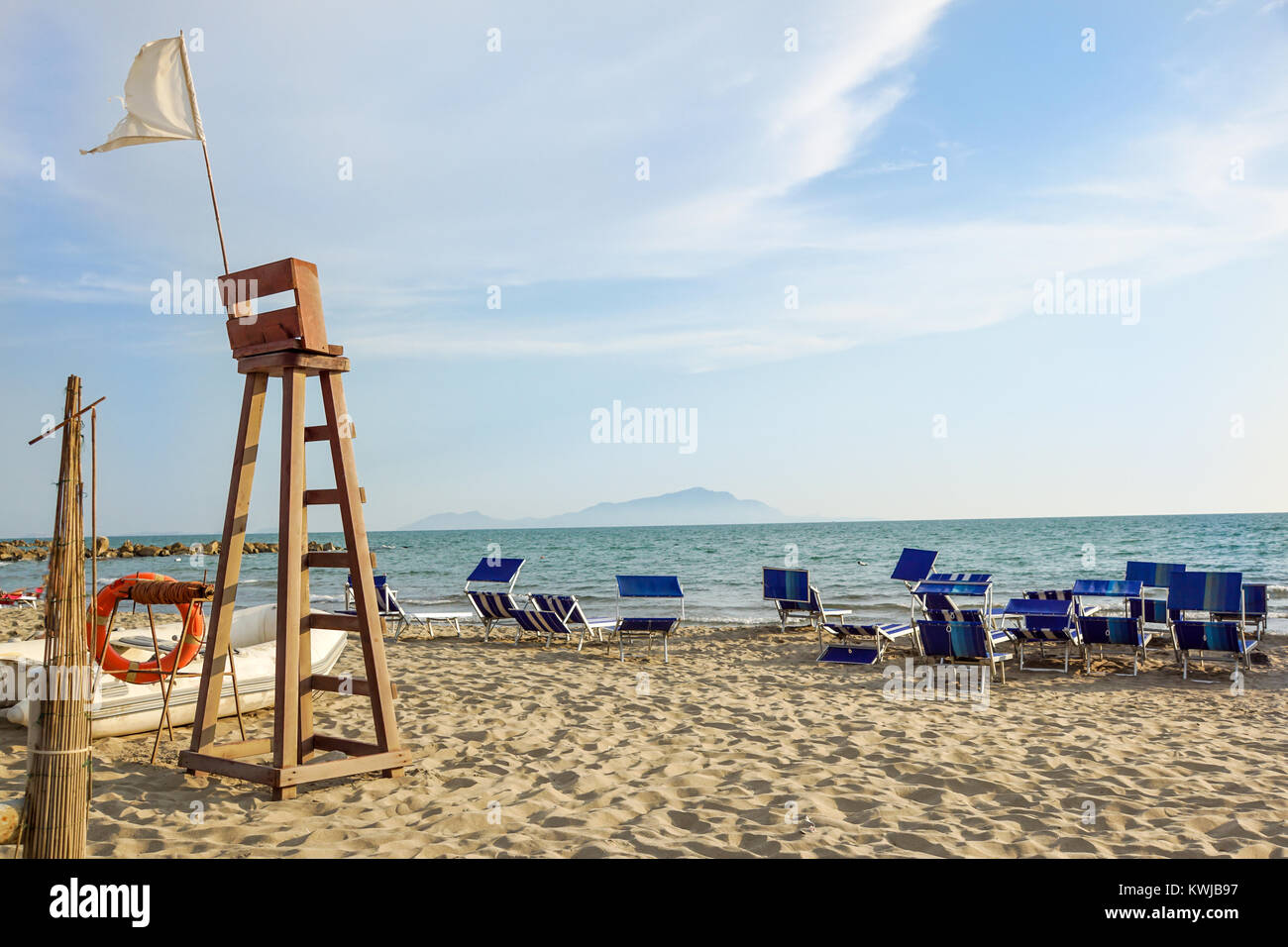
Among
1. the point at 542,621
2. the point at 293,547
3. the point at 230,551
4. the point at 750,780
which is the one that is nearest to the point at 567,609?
the point at 542,621

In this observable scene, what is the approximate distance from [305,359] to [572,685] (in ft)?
13.5

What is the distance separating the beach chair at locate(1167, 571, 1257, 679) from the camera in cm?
784

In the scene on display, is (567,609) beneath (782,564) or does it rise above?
above

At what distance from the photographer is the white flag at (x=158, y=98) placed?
3.94m

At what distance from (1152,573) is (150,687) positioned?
33.3ft

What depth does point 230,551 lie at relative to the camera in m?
4.32

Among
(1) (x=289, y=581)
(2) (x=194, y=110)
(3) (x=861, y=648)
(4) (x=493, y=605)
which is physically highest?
(2) (x=194, y=110)

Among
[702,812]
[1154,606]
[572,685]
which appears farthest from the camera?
[1154,606]

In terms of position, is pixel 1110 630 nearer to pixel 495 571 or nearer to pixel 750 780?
pixel 750 780

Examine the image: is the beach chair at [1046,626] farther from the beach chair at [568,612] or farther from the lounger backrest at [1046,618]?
the beach chair at [568,612]

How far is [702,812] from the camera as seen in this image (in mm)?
3861
